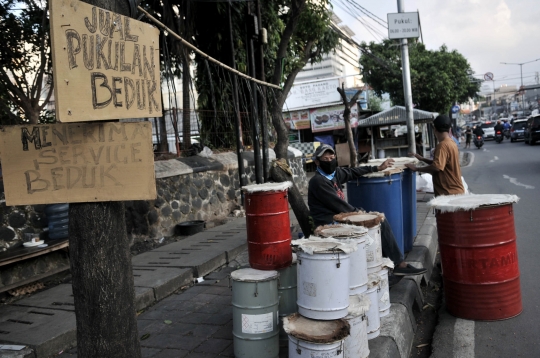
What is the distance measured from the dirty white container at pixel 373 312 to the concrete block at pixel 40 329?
265 cm

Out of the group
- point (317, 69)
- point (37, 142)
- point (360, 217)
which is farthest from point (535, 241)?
point (317, 69)

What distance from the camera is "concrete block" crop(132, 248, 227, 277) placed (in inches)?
243

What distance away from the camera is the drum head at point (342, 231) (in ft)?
11.9

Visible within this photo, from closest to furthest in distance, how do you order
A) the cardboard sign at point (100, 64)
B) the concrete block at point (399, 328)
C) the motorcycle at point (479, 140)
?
the cardboard sign at point (100, 64) → the concrete block at point (399, 328) → the motorcycle at point (479, 140)

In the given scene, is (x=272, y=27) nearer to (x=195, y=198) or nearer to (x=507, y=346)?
(x=195, y=198)

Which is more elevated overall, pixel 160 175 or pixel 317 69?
pixel 317 69

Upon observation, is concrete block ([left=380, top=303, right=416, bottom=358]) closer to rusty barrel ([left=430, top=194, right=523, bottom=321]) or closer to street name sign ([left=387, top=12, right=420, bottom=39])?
rusty barrel ([left=430, top=194, right=523, bottom=321])

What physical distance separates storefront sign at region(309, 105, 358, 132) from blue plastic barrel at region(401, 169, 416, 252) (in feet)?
56.0

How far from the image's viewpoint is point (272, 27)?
11.8 meters

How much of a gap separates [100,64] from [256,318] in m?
2.07

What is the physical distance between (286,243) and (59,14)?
8.11 ft

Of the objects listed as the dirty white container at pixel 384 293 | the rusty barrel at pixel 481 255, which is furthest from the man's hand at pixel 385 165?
the dirty white container at pixel 384 293

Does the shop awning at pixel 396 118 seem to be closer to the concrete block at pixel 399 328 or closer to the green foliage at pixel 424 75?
the green foliage at pixel 424 75

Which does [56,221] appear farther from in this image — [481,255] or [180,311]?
[481,255]
